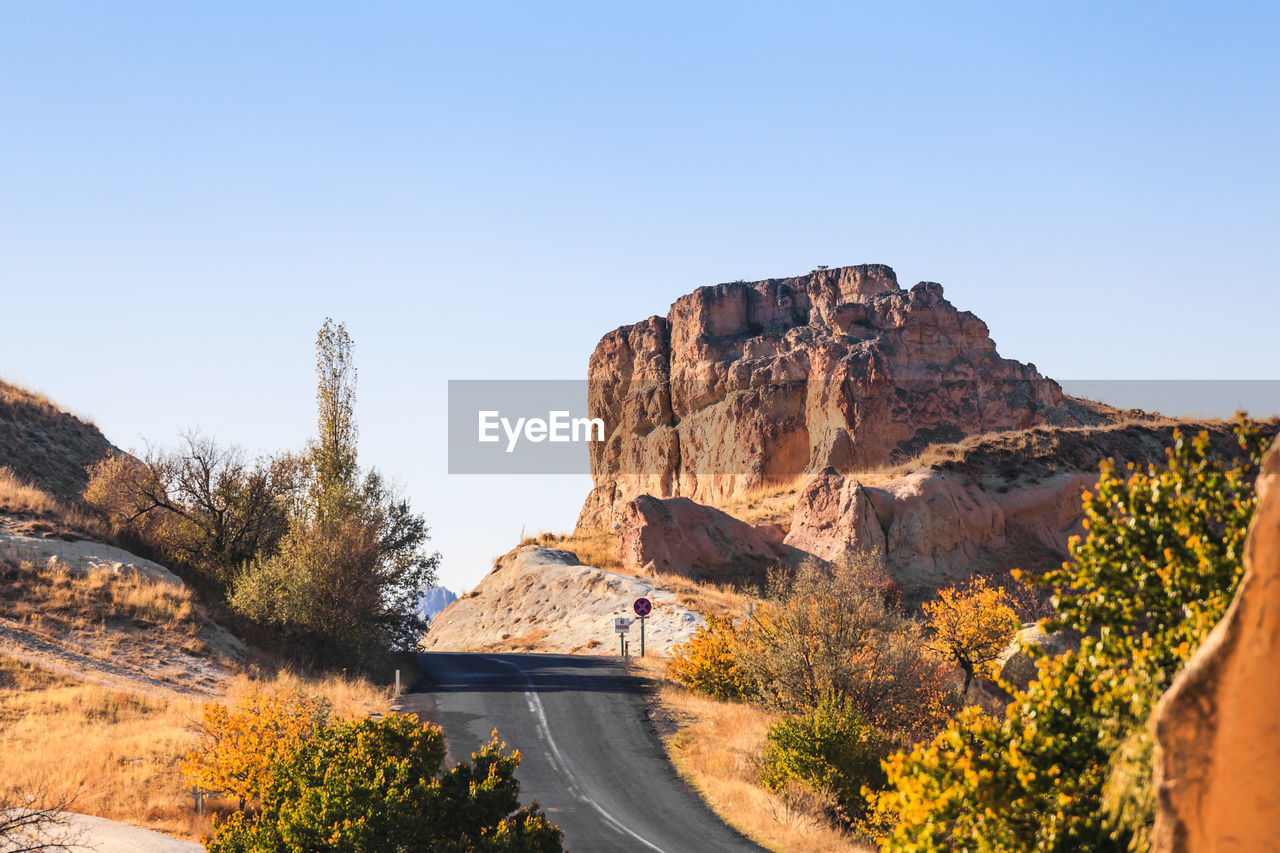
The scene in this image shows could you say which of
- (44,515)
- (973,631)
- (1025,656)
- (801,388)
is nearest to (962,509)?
(973,631)

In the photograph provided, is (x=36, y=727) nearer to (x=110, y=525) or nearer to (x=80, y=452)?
(x=110, y=525)

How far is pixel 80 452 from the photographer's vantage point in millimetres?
49562

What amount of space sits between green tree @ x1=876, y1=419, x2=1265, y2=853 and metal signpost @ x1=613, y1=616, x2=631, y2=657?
29.1m

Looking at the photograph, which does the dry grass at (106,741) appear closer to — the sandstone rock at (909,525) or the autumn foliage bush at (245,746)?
the autumn foliage bush at (245,746)

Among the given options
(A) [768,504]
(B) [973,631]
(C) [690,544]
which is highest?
(A) [768,504]

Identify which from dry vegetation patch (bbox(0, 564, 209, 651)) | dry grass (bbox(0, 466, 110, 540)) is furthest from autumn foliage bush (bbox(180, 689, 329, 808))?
dry grass (bbox(0, 466, 110, 540))

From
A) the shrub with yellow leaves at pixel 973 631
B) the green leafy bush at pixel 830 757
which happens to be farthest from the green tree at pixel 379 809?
the shrub with yellow leaves at pixel 973 631

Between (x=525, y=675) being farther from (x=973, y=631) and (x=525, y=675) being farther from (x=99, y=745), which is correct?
(x=973, y=631)

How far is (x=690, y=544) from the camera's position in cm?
5203

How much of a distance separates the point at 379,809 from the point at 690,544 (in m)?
39.9

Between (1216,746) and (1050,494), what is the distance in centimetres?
5551

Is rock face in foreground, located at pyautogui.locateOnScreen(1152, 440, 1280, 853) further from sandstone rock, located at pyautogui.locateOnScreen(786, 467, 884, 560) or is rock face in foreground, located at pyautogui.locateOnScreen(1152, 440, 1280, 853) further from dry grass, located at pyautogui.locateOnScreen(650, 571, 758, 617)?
sandstone rock, located at pyautogui.locateOnScreen(786, 467, 884, 560)

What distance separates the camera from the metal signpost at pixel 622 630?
36.3m

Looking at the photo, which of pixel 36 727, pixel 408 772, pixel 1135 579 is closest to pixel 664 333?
pixel 36 727
